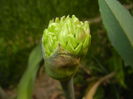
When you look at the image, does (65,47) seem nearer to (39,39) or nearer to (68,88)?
(68,88)

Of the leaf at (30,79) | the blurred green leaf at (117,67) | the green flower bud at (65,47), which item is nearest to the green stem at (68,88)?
the green flower bud at (65,47)

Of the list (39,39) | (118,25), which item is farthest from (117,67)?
(118,25)

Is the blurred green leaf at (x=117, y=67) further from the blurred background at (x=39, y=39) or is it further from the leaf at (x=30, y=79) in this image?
the leaf at (x=30, y=79)

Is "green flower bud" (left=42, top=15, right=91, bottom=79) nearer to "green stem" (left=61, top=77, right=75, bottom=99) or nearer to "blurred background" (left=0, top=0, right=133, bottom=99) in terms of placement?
"green stem" (left=61, top=77, right=75, bottom=99)

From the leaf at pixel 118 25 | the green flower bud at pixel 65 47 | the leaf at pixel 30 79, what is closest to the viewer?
the green flower bud at pixel 65 47

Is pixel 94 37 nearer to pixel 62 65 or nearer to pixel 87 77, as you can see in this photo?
pixel 87 77
